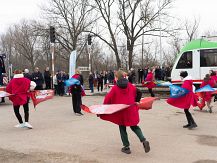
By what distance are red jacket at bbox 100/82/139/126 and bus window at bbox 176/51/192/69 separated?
15322 millimetres

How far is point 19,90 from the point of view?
33.7 feet

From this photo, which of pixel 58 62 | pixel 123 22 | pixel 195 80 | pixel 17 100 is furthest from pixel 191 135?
pixel 58 62

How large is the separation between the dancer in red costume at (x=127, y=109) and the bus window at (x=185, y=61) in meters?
15.3

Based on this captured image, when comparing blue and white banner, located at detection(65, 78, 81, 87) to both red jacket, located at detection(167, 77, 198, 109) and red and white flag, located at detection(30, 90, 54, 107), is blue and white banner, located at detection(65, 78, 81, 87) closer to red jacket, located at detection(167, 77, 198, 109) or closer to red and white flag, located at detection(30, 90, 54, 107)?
red and white flag, located at detection(30, 90, 54, 107)

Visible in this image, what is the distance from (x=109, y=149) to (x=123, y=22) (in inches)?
1274

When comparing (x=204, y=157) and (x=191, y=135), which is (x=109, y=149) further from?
(x=191, y=135)

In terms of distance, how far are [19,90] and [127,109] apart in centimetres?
424

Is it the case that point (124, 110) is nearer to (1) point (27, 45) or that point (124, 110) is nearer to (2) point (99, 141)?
(2) point (99, 141)

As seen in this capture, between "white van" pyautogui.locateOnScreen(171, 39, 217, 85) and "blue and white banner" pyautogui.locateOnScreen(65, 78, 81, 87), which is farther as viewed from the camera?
"white van" pyautogui.locateOnScreen(171, 39, 217, 85)

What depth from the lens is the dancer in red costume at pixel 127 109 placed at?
7215 millimetres

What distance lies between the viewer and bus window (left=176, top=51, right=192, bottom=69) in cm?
2199

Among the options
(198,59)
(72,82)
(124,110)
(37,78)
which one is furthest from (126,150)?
(198,59)

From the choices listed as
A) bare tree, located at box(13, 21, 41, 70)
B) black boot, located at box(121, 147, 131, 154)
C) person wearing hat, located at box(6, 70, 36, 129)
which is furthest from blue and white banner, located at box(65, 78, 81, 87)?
bare tree, located at box(13, 21, 41, 70)

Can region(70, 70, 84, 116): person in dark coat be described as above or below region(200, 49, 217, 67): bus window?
below
